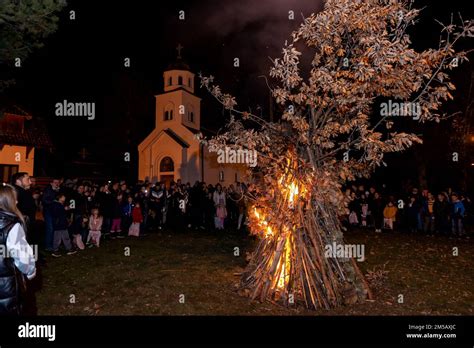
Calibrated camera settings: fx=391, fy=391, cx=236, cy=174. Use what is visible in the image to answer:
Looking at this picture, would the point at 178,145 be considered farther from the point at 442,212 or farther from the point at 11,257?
the point at 11,257

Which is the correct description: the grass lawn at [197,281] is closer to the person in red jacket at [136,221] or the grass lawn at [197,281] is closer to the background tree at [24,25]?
the person in red jacket at [136,221]

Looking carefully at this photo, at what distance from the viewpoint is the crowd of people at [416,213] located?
56.0ft

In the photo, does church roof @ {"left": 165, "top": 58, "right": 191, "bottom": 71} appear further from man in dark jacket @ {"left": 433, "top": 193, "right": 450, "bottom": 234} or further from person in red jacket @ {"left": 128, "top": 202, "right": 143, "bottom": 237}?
man in dark jacket @ {"left": 433, "top": 193, "right": 450, "bottom": 234}

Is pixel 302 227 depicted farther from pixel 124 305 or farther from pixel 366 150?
pixel 124 305

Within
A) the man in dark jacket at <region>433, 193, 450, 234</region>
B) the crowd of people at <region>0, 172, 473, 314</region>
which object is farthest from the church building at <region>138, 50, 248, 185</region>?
the man in dark jacket at <region>433, 193, 450, 234</region>

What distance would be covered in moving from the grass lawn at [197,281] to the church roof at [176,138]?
23464mm

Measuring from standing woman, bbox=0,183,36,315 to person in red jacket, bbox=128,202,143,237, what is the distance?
10311mm

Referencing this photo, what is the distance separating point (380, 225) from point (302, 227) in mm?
12823

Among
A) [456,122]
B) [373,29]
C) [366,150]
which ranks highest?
[456,122]

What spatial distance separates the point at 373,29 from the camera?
7.34 m

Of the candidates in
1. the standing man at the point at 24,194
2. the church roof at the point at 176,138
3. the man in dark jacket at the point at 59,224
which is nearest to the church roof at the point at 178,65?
the church roof at the point at 176,138
